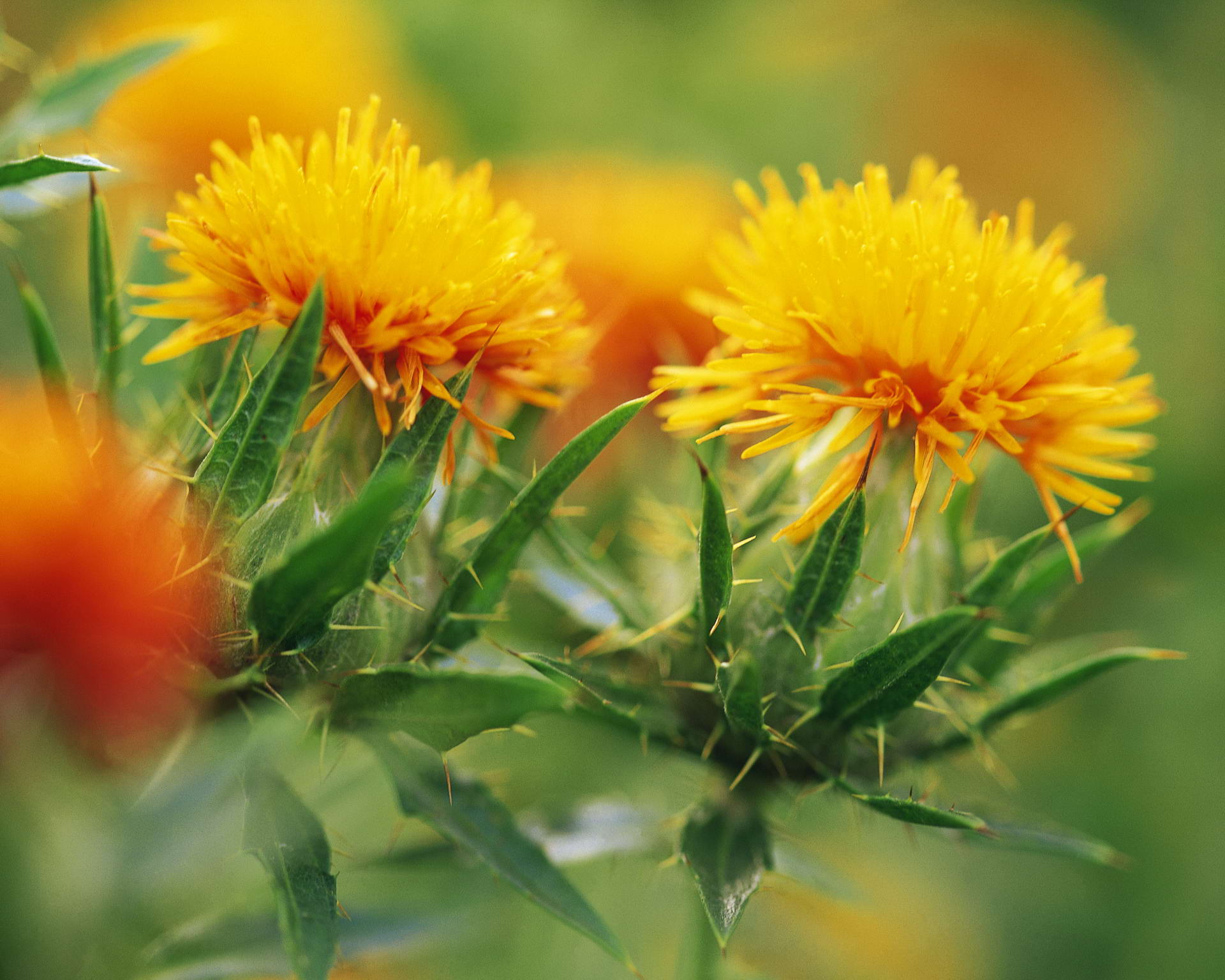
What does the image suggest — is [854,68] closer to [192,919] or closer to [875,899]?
[875,899]

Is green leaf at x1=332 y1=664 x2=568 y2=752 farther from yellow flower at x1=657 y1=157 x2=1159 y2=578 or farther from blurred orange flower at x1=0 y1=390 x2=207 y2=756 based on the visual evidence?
yellow flower at x1=657 y1=157 x2=1159 y2=578

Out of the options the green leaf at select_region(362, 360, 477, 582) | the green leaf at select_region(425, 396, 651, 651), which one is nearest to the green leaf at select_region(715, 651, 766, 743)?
the green leaf at select_region(425, 396, 651, 651)

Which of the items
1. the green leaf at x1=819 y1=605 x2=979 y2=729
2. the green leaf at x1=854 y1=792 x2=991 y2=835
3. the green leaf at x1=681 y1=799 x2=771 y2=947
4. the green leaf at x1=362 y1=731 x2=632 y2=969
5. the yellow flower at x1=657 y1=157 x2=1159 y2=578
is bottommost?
the green leaf at x1=362 y1=731 x2=632 y2=969

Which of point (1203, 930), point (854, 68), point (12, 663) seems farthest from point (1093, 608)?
point (854, 68)

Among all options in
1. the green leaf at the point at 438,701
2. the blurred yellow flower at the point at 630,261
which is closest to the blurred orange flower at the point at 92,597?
the green leaf at the point at 438,701

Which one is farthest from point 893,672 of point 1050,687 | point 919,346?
point 919,346

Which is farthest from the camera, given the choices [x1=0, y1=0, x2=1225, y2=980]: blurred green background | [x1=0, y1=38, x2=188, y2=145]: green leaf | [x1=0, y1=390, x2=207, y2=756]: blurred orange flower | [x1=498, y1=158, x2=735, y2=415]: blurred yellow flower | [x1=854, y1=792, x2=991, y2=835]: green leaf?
[x1=0, y1=0, x2=1225, y2=980]: blurred green background

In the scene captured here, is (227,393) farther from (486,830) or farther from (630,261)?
(630,261)
